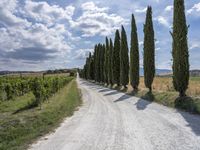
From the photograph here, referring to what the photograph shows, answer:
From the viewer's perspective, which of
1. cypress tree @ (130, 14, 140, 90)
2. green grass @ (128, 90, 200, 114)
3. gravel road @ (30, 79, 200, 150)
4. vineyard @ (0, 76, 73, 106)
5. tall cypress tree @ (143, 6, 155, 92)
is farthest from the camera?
cypress tree @ (130, 14, 140, 90)

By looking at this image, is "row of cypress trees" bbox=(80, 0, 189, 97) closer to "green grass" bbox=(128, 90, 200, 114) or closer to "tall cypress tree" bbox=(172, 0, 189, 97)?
"tall cypress tree" bbox=(172, 0, 189, 97)

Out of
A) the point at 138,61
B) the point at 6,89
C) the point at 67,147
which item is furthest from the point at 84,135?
the point at 138,61

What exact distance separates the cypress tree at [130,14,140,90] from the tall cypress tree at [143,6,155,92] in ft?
16.1

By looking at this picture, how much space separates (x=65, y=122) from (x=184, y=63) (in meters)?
9.58

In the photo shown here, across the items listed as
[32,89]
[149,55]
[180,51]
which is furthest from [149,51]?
[32,89]

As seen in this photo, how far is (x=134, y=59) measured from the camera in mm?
33156

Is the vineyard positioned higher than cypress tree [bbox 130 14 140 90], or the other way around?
cypress tree [bbox 130 14 140 90]

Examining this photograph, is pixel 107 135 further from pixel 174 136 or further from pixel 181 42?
pixel 181 42

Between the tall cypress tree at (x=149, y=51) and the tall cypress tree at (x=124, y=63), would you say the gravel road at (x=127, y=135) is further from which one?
the tall cypress tree at (x=124, y=63)

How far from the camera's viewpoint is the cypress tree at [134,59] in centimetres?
3247

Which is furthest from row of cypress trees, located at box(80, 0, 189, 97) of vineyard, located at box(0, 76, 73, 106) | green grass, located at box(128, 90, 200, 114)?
vineyard, located at box(0, 76, 73, 106)

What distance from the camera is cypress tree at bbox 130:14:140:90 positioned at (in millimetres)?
32469

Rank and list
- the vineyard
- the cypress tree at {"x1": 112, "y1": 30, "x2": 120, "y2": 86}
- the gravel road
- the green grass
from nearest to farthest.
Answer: the gravel road → the green grass → the vineyard → the cypress tree at {"x1": 112, "y1": 30, "x2": 120, "y2": 86}

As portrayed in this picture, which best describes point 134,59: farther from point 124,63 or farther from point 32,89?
point 32,89
